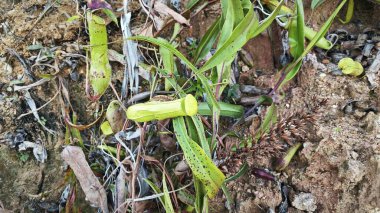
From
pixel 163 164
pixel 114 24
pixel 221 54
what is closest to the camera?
pixel 221 54

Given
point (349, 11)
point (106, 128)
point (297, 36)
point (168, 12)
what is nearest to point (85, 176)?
point (106, 128)

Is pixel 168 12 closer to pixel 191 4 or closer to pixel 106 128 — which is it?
pixel 191 4

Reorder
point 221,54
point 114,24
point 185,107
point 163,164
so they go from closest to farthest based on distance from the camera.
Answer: point 185,107
point 221,54
point 163,164
point 114,24

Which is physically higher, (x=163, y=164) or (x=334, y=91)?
(x=334, y=91)

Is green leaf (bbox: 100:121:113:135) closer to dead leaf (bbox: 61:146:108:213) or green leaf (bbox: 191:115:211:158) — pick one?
dead leaf (bbox: 61:146:108:213)

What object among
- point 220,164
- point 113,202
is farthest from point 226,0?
point 113,202

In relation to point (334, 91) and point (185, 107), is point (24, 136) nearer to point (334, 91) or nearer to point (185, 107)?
point (185, 107)
